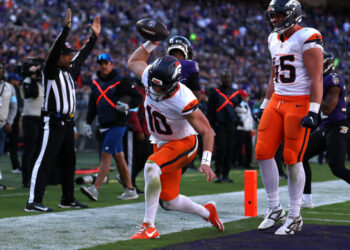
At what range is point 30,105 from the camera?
9.78m

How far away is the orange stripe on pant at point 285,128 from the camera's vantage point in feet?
17.6

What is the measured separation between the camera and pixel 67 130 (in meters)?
6.96

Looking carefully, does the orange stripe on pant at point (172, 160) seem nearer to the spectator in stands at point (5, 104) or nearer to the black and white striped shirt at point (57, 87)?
the black and white striped shirt at point (57, 87)

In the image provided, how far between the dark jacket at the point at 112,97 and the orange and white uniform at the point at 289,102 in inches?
120

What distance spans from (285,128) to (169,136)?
1.01 m

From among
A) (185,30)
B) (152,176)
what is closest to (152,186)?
(152,176)

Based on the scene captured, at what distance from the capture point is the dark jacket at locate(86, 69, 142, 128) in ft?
27.0

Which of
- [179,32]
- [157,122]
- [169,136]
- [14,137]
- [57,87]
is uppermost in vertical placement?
[179,32]

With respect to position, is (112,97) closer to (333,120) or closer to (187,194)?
(187,194)

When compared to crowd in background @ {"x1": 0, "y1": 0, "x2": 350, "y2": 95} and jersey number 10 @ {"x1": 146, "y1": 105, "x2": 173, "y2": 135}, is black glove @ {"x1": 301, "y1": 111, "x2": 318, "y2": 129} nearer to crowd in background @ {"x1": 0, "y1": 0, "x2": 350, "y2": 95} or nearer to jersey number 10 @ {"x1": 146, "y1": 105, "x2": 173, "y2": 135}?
jersey number 10 @ {"x1": 146, "y1": 105, "x2": 173, "y2": 135}

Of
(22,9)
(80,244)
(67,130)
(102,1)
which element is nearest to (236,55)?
(102,1)

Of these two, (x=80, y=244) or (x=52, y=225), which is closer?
(x=80, y=244)

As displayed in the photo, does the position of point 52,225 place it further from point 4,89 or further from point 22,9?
point 22,9

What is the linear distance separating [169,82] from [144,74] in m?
0.30
